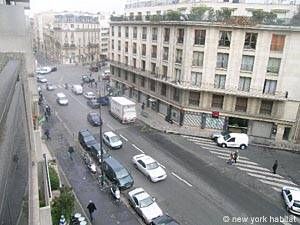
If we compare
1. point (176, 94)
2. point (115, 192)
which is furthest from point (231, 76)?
point (115, 192)

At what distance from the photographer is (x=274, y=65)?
33719 millimetres

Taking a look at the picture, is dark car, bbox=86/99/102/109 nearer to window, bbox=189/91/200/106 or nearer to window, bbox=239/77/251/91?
window, bbox=189/91/200/106

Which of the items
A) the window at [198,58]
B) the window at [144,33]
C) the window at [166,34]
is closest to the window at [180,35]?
the window at [166,34]

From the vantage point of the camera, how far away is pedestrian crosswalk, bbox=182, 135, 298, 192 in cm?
2661

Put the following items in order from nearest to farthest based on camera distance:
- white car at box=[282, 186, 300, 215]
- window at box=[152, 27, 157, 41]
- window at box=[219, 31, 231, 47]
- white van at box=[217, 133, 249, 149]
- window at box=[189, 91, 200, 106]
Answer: white car at box=[282, 186, 300, 215] → white van at box=[217, 133, 249, 149] → window at box=[219, 31, 231, 47] → window at box=[189, 91, 200, 106] → window at box=[152, 27, 157, 41]

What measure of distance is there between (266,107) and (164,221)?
73.5 ft

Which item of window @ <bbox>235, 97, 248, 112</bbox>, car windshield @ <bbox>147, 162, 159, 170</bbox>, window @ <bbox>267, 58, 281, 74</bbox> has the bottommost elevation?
car windshield @ <bbox>147, 162, 159, 170</bbox>

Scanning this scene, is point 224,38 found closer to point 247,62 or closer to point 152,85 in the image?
point 247,62

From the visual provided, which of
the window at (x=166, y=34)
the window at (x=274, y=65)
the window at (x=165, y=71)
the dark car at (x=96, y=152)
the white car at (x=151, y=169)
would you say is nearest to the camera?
the white car at (x=151, y=169)

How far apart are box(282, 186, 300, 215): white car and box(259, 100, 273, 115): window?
1365cm

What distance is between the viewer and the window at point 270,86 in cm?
3434

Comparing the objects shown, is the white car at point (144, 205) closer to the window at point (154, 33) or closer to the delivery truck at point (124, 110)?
the delivery truck at point (124, 110)

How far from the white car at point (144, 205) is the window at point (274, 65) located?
21850mm

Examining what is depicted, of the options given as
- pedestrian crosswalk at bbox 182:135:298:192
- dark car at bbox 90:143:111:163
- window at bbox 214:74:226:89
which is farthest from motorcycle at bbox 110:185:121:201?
window at bbox 214:74:226:89
